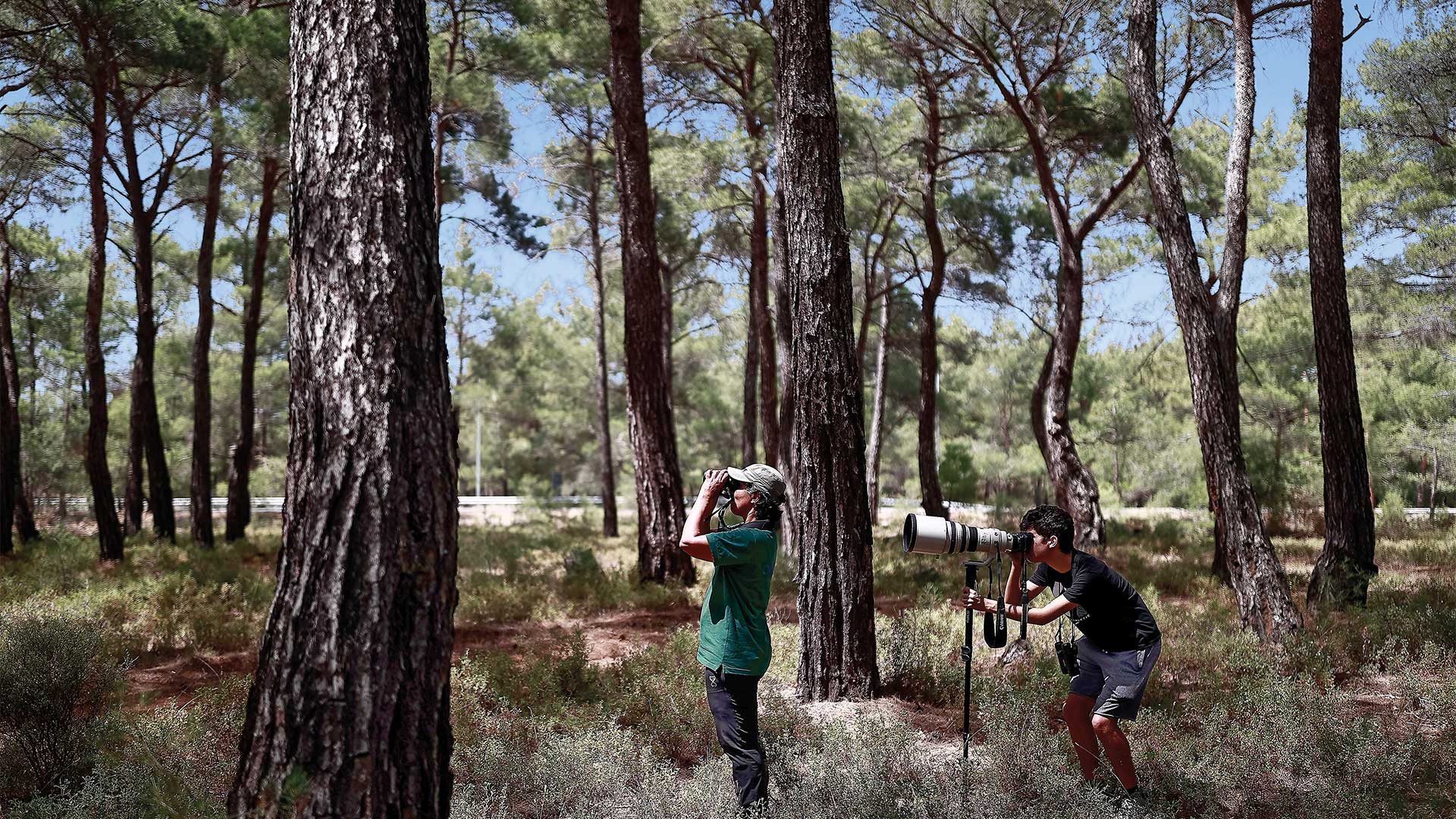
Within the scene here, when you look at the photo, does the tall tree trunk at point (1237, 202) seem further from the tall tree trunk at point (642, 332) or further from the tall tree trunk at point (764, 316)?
the tall tree trunk at point (764, 316)

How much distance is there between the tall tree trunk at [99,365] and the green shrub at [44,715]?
1043 cm

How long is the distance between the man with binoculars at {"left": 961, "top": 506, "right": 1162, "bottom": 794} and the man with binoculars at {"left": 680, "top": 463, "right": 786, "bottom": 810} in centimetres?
93

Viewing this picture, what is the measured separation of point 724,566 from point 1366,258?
21.2m

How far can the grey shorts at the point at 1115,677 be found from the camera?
4340 mm

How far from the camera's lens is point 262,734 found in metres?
2.97

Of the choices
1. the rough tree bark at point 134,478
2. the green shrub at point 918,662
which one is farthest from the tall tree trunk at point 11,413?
the green shrub at point 918,662

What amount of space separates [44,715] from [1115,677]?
5.13m

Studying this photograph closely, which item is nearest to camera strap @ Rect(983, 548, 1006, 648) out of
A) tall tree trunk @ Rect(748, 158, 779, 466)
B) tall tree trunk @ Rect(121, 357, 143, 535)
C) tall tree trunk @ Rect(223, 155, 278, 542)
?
tall tree trunk @ Rect(748, 158, 779, 466)

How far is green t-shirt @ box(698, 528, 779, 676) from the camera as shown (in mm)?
4086

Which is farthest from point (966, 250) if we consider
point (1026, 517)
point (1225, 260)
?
point (1026, 517)

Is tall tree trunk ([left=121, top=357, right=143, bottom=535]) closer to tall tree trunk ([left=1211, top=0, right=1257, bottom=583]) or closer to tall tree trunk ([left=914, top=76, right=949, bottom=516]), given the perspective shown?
tall tree trunk ([left=914, top=76, right=949, bottom=516])

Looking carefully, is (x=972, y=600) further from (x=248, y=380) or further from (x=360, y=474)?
(x=248, y=380)

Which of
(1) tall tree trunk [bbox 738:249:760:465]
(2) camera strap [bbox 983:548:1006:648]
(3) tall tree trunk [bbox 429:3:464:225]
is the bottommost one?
(2) camera strap [bbox 983:548:1006:648]

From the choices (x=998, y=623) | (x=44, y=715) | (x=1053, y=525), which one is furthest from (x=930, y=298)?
(x=44, y=715)
